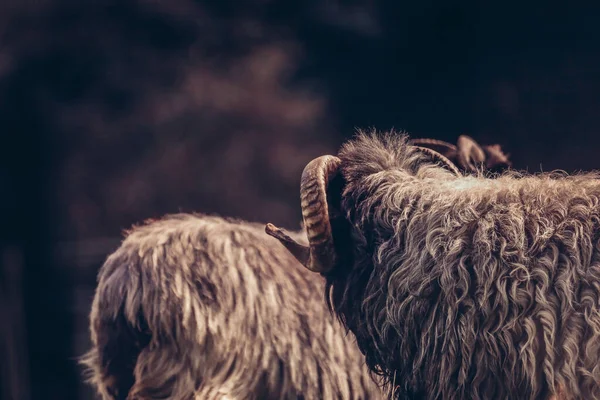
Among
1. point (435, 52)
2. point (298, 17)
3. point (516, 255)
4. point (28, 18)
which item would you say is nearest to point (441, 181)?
point (516, 255)

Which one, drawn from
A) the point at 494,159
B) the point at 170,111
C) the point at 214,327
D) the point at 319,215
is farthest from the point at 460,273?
the point at 170,111

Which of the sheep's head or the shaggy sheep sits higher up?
the shaggy sheep

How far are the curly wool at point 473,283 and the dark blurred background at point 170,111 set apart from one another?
3194 mm

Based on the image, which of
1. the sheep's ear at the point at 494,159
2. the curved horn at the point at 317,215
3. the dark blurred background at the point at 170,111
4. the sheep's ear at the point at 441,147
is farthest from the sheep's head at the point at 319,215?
the dark blurred background at the point at 170,111

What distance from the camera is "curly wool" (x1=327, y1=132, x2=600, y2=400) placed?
192 centimetres

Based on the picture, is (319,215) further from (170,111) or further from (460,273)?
(170,111)

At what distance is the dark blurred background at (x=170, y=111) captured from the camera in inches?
212

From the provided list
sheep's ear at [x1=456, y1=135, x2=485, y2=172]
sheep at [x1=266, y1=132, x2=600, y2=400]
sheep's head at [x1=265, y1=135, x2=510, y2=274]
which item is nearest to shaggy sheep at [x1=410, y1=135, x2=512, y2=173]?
sheep's ear at [x1=456, y1=135, x2=485, y2=172]

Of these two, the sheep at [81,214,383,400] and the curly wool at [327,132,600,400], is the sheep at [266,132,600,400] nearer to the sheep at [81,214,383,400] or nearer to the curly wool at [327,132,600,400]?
the curly wool at [327,132,600,400]

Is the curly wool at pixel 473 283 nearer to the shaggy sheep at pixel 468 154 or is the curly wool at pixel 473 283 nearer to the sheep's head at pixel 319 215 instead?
the sheep's head at pixel 319 215

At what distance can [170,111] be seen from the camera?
6.09 m

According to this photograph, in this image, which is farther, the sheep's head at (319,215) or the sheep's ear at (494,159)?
the sheep's ear at (494,159)

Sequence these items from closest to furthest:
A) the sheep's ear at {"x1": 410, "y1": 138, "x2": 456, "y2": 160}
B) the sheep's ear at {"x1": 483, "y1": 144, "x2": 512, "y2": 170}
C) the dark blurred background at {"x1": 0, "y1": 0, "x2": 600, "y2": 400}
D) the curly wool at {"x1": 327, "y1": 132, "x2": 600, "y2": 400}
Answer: the curly wool at {"x1": 327, "y1": 132, "x2": 600, "y2": 400}, the sheep's ear at {"x1": 410, "y1": 138, "x2": 456, "y2": 160}, the sheep's ear at {"x1": 483, "y1": 144, "x2": 512, "y2": 170}, the dark blurred background at {"x1": 0, "y1": 0, "x2": 600, "y2": 400}

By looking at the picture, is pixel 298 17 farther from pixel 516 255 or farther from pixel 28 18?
pixel 516 255
